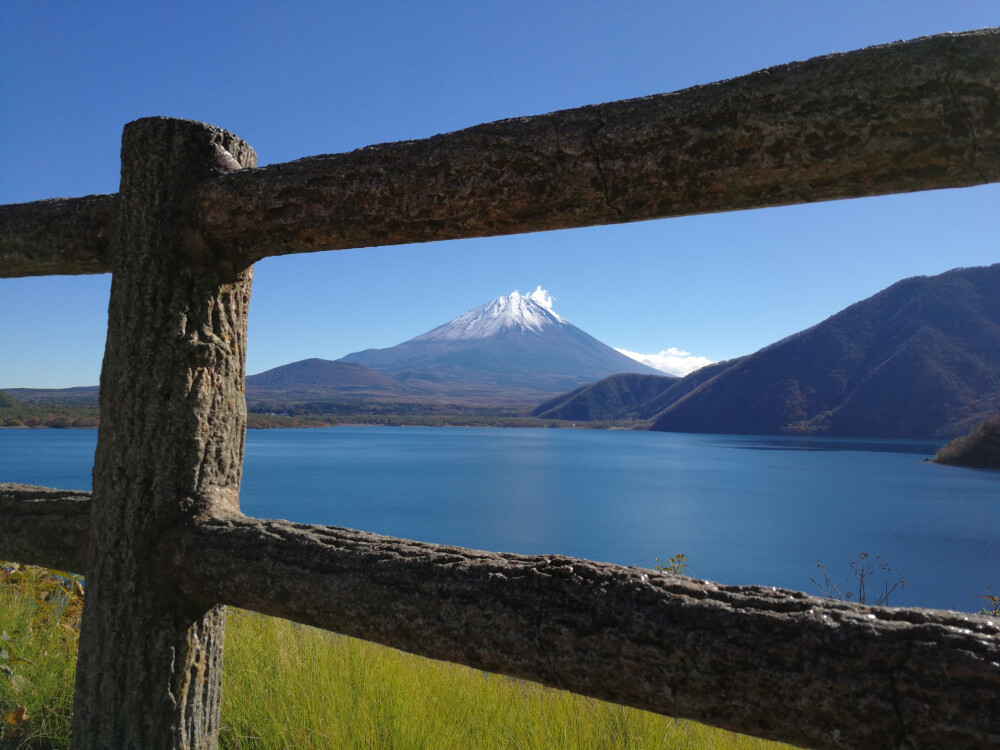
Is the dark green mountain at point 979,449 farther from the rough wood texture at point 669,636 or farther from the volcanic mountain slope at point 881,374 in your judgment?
the rough wood texture at point 669,636

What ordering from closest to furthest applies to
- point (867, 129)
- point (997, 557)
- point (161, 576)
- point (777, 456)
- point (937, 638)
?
point (937, 638), point (867, 129), point (161, 576), point (997, 557), point (777, 456)

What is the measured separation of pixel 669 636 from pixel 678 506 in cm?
3665

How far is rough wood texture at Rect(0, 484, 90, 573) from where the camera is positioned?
1679mm

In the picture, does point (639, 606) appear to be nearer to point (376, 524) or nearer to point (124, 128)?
point (124, 128)

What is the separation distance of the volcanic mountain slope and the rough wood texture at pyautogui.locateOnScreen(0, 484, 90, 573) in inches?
3676

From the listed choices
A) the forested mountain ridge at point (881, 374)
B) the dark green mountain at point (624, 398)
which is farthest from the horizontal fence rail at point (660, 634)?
the dark green mountain at point (624, 398)

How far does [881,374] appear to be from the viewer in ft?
303

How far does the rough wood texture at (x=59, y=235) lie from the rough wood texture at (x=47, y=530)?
66cm

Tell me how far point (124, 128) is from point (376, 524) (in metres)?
26.9

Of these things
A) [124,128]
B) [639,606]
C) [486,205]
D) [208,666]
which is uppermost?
[124,128]

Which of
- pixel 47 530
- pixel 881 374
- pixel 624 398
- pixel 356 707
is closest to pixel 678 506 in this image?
pixel 356 707

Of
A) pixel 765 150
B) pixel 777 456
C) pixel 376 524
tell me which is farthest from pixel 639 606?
pixel 777 456

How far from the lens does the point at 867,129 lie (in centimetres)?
99

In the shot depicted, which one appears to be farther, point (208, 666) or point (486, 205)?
point (208, 666)
